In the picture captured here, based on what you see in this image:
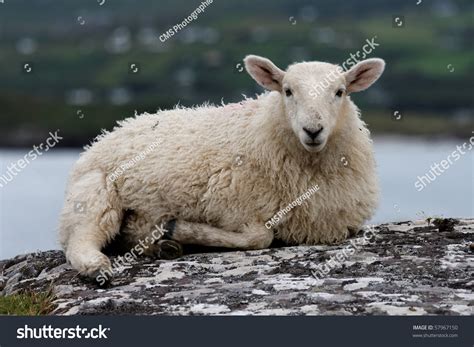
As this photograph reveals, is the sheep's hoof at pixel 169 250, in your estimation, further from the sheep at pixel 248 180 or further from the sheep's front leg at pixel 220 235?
the sheep's front leg at pixel 220 235

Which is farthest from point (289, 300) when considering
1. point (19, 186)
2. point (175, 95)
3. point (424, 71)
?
point (424, 71)

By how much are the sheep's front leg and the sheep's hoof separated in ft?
0.41

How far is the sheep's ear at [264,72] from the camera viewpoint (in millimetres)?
13906

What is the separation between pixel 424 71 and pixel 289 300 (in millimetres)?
161157

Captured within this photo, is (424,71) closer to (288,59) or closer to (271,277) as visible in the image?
(288,59)

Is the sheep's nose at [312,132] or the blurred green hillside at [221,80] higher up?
the blurred green hillside at [221,80]

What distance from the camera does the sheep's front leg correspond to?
13.4 metres

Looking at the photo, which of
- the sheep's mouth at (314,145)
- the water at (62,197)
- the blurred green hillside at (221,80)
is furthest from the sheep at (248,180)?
the blurred green hillside at (221,80)

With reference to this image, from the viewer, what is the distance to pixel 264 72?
14.0m

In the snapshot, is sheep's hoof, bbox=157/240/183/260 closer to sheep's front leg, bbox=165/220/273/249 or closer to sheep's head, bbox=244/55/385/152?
sheep's front leg, bbox=165/220/273/249

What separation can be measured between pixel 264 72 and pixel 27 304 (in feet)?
14.3

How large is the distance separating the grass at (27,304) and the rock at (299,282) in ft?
0.43

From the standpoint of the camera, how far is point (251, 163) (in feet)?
45.9

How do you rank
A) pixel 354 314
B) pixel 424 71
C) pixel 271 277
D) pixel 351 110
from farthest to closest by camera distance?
pixel 424 71
pixel 351 110
pixel 271 277
pixel 354 314
